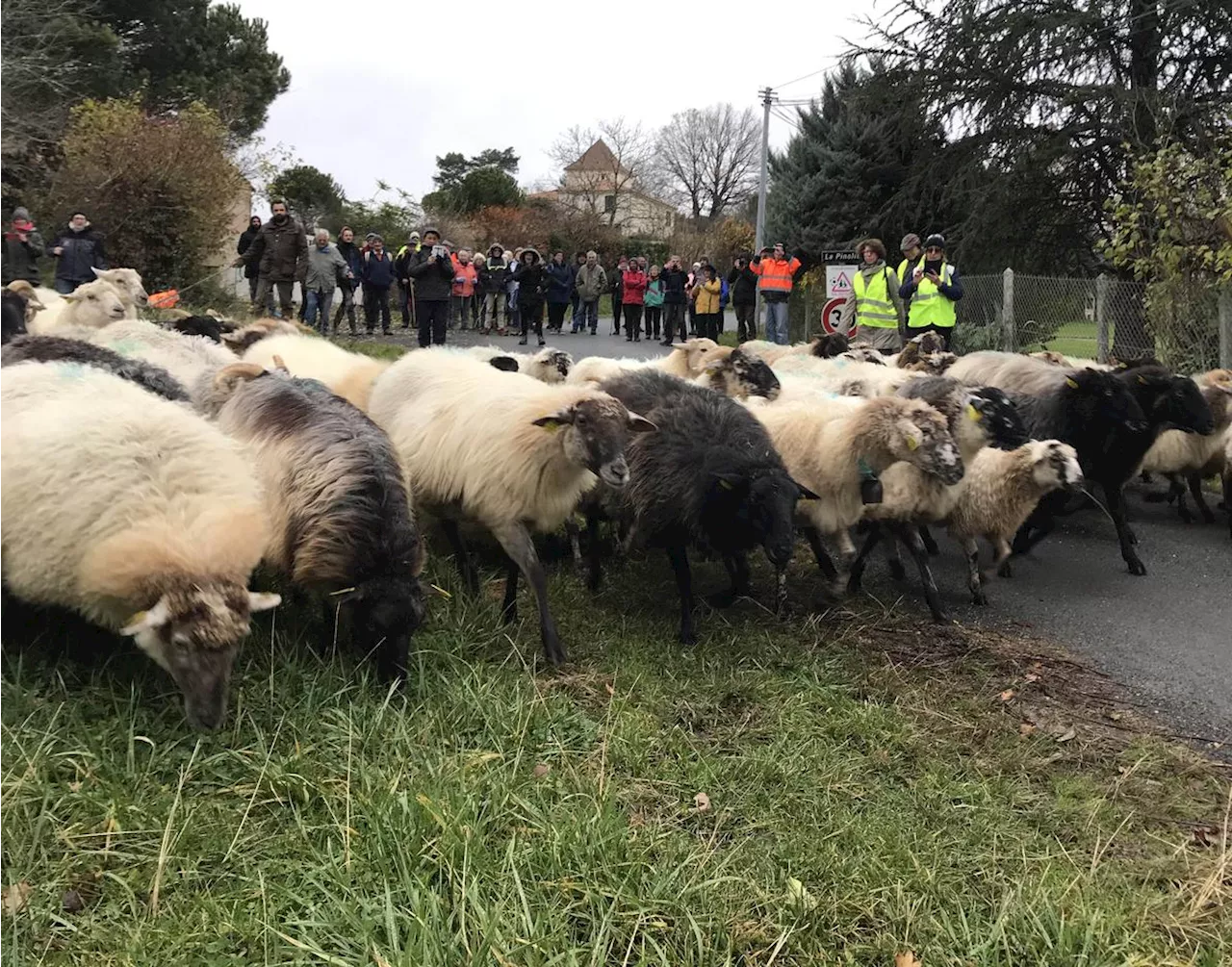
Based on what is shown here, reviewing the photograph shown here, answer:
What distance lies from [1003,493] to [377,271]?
1401cm

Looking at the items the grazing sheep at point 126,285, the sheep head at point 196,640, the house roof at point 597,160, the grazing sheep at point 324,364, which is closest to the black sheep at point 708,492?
the grazing sheep at point 324,364

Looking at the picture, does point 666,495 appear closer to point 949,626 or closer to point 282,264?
point 949,626

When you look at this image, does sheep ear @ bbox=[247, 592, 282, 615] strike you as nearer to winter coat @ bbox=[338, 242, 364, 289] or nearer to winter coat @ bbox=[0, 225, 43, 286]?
winter coat @ bbox=[0, 225, 43, 286]

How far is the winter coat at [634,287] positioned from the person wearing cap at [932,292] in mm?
9854

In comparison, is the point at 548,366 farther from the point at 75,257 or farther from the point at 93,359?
the point at 75,257

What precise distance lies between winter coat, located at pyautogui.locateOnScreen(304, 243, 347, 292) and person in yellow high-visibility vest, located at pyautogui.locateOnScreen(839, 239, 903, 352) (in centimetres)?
932

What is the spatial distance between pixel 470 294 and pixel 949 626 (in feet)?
52.0

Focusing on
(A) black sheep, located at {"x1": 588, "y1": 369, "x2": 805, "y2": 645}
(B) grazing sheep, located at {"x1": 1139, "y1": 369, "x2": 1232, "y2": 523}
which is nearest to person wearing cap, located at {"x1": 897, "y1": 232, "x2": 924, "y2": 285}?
(B) grazing sheep, located at {"x1": 1139, "y1": 369, "x2": 1232, "y2": 523}

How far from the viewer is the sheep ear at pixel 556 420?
4578 millimetres

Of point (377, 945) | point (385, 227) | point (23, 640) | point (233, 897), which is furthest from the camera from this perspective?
point (385, 227)

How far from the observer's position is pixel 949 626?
5234 millimetres

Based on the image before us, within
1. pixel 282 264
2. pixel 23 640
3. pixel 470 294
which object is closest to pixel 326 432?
pixel 23 640

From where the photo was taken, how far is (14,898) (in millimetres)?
2508

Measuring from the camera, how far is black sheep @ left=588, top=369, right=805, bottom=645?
479 centimetres
